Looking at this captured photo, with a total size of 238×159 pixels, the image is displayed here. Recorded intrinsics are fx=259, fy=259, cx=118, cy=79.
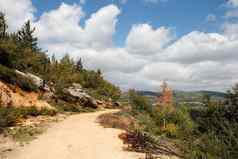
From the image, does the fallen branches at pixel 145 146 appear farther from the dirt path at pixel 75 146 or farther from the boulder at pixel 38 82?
the boulder at pixel 38 82

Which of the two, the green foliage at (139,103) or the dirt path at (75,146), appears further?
the green foliage at (139,103)

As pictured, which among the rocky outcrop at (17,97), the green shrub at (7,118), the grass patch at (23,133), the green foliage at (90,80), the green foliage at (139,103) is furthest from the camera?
the green foliage at (90,80)

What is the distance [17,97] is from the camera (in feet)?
72.0

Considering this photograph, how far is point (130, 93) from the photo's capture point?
3675 centimetres

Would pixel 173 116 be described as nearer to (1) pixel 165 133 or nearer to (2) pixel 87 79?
(1) pixel 165 133

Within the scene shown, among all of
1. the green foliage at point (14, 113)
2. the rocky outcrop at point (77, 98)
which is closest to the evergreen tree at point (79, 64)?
the rocky outcrop at point (77, 98)

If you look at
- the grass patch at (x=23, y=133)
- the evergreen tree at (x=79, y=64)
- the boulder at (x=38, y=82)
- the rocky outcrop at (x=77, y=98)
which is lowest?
the grass patch at (x=23, y=133)

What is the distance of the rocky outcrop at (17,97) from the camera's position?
793 inches

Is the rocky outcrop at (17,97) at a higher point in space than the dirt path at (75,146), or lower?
higher

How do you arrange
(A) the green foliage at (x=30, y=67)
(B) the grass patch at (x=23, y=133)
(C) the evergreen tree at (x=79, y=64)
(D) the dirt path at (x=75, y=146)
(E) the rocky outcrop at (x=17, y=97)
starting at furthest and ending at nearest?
1. (C) the evergreen tree at (x=79, y=64)
2. (A) the green foliage at (x=30, y=67)
3. (E) the rocky outcrop at (x=17, y=97)
4. (B) the grass patch at (x=23, y=133)
5. (D) the dirt path at (x=75, y=146)

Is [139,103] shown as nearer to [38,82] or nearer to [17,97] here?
[38,82]

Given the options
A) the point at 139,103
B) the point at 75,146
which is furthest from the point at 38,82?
the point at 75,146

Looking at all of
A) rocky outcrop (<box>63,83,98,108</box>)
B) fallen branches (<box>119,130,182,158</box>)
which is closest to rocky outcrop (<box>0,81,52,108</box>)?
rocky outcrop (<box>63,83,98,108</box>)

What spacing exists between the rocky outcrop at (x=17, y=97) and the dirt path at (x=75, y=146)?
6943 mm
